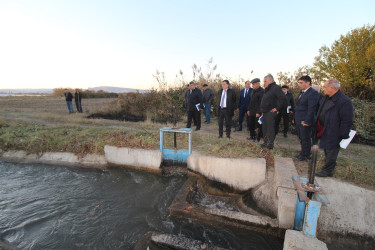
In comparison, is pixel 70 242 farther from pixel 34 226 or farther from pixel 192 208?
pixel 192 208

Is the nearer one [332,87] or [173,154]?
[332,87]

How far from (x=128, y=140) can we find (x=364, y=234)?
5.66 m

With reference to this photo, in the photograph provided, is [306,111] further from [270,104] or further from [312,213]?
[312,213]

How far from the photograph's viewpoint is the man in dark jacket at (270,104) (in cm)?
477

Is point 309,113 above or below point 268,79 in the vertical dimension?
below

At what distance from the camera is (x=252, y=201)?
4184 millimetres

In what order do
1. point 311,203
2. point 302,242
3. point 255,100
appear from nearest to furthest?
point 302,242 → point 311,203 → point 255,100

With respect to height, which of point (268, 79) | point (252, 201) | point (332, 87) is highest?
point (268, 79)

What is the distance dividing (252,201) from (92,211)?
131 inches

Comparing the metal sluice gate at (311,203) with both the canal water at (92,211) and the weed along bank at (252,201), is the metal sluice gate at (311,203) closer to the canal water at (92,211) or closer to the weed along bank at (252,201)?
the weed along bank at (252,201)

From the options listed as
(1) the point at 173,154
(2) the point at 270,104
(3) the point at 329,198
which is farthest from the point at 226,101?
(3) the point at 329,198

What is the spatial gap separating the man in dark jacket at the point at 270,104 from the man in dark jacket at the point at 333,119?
3.67 feet

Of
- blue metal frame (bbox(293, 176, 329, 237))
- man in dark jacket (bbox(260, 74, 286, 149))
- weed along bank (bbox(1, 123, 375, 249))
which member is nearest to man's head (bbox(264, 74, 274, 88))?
man in dark jacket (bbox(260, 74, 286, 149))

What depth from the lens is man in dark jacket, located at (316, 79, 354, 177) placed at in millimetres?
3266
